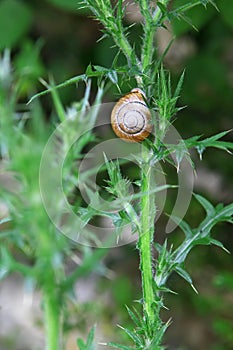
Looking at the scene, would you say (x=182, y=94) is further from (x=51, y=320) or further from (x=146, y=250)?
(x=146, y=250)

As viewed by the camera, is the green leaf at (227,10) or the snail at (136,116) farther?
the green leaf at (227,10)

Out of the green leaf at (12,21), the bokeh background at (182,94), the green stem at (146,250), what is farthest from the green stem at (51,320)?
the green leaf at (12,21)

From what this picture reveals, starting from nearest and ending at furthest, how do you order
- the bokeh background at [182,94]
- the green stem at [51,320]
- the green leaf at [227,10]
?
1. the green stem at [51,320]
2. the green leaf at [227,10]
3. the bokeh background at [182,94]

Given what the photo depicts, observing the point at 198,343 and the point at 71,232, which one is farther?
the point at 198,343

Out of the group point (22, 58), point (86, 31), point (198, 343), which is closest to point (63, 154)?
point (22, 58)

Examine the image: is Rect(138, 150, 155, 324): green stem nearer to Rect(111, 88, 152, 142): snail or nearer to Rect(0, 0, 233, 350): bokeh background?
Rect(111, 88, 152, 142): snail

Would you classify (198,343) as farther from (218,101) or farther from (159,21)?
(159,21)

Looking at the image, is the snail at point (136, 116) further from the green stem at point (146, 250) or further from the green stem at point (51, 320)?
the green stem at point (51, 320)
